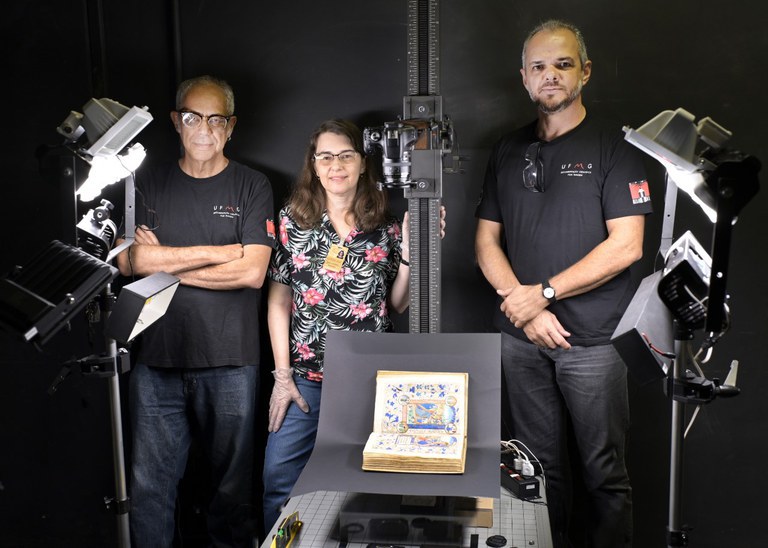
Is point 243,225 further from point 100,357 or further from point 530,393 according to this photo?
point 530,393

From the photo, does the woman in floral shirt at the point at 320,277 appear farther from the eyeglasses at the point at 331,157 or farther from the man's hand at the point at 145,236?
the man's hand at the point at 145,236

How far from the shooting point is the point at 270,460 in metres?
3.13

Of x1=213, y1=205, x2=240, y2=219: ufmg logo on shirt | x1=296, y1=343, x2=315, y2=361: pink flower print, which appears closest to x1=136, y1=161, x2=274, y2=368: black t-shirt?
x1=213, y1=205, x2=240, y2=219: ufmg logo on shirt

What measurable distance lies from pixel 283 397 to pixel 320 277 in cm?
53

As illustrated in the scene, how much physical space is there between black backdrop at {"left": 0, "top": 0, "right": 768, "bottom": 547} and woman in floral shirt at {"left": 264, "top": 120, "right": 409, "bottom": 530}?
16.5 inches

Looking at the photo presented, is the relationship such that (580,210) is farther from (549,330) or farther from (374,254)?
(374,254)

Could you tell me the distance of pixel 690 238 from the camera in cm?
193

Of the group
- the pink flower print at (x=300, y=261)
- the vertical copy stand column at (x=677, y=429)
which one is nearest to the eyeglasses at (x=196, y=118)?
the pink flower print at (x=300, y=261)

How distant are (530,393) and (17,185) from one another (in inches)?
97.8

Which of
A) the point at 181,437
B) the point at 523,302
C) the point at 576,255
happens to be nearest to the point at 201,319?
the point at 181,437

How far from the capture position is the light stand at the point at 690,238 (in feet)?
5.72

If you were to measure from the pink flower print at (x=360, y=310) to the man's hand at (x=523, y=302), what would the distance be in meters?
0.55

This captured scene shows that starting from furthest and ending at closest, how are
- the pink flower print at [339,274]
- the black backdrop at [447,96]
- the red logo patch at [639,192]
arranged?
the black backdrop at [447,96] → the pink flower print at [339,274] → the red logo patch at [639,192]

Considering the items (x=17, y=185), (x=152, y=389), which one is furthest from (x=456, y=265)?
(x=17, y=185)
